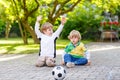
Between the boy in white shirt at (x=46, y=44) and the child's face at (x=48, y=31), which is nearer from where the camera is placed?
the boy in white shirt at (x=46, y=44)

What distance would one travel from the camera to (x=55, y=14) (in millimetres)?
21484

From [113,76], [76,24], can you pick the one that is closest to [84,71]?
[113,76]

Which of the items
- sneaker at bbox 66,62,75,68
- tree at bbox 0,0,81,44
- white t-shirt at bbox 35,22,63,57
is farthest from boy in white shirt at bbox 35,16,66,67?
tree at bbox 0,0,81,44

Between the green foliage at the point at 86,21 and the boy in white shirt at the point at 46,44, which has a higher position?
the green foliage at the point at 86,21

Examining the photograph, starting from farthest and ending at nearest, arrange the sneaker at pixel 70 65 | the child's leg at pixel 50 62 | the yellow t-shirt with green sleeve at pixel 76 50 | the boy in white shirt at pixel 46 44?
the yellow t-shirt with green sleeve at pixel 76 50 → the boy in white shirt at pixel 46 44 → the child's leg at pixel 50 62 → the sneaker at pixel 70 65

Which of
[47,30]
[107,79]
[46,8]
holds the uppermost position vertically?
[46,8]

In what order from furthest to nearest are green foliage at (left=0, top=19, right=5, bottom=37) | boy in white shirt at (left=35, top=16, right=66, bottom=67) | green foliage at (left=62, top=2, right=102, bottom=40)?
green foliage at (left=0, top=19, right=5, bottom=37) < green foliage at (left=62, top=2, right=102, bottom=40) < boy in white shirt at (left=35, top=16, right=66, bottom=67)

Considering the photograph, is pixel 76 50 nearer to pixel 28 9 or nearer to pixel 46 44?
pixel 46 44

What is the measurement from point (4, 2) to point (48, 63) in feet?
30.0

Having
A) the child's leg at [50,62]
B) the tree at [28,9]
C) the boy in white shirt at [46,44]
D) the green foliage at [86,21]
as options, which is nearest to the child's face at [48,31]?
the boy in white shirt at [46,44]

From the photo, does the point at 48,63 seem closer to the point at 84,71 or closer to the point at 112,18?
the point at 84,71

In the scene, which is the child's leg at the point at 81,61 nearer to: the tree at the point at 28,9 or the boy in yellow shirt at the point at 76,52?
the boy in yellow shirt at the point at 76,52

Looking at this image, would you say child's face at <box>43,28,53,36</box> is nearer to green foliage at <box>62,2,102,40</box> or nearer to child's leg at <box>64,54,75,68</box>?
child's leg at <box>64,54,75,68</box>

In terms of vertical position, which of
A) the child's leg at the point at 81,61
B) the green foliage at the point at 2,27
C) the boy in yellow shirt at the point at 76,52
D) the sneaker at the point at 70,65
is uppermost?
the green foliage at the point at 2,27
